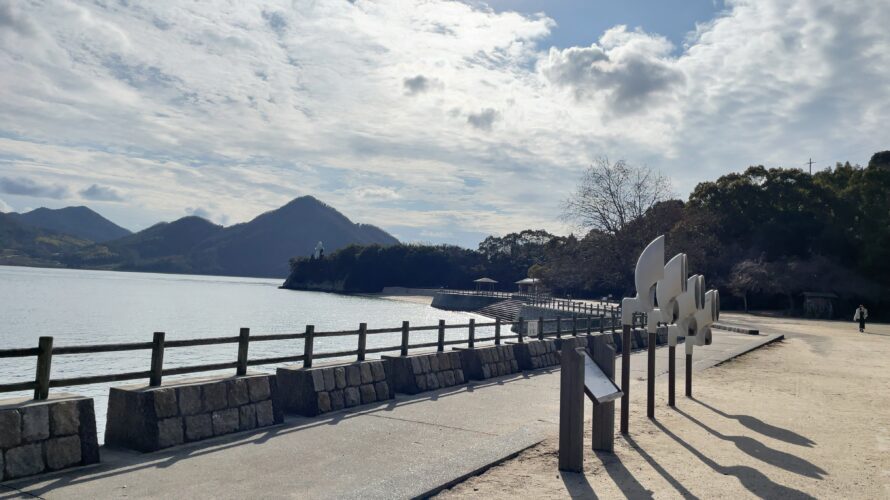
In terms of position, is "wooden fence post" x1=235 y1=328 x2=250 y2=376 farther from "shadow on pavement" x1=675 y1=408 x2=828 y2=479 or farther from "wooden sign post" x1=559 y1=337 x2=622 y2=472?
"shadow on pavement" x1=675 y1=408 x2=828 y2=479

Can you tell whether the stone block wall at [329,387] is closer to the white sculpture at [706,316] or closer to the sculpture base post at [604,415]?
the sculpture base post at [604,415]

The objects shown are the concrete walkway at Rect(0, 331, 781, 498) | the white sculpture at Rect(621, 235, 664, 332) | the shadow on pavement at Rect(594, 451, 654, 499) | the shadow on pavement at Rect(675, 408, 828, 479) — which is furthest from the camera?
the white sculpture at Rect(621, 235, 664, 332)

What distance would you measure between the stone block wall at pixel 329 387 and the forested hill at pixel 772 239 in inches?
1763

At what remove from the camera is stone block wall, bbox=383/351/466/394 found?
1195cm

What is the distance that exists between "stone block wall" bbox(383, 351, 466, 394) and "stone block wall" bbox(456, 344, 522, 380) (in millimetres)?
410

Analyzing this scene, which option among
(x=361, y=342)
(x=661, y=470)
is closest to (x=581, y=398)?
(x=661, y=470)

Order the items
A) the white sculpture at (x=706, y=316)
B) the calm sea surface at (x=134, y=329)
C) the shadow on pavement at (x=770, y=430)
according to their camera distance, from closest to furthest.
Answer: the shadow on pavement at (x=770, y=430)
the white sculpture at (x=706, y=316)
the calm sea surface at (x=134, y=329)

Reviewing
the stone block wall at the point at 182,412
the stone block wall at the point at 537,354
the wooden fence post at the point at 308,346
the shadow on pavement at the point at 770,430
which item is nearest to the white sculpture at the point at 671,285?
the shadow on pavement at the point at 770,430

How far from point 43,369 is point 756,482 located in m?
7.42

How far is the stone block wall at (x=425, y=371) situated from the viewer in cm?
1195

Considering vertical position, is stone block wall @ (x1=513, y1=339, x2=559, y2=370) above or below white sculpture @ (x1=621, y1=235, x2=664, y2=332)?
below

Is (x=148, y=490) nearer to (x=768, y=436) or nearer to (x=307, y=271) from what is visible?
(x=768, y=436)

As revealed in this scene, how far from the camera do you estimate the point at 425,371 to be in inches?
493

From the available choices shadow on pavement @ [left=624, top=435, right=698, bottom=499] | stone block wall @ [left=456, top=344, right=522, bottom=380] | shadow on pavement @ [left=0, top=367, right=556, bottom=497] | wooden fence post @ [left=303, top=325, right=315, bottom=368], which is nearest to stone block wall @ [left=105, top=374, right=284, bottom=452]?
shadow on pavement @ [left=0, top=367, right=556, bottom=497]
